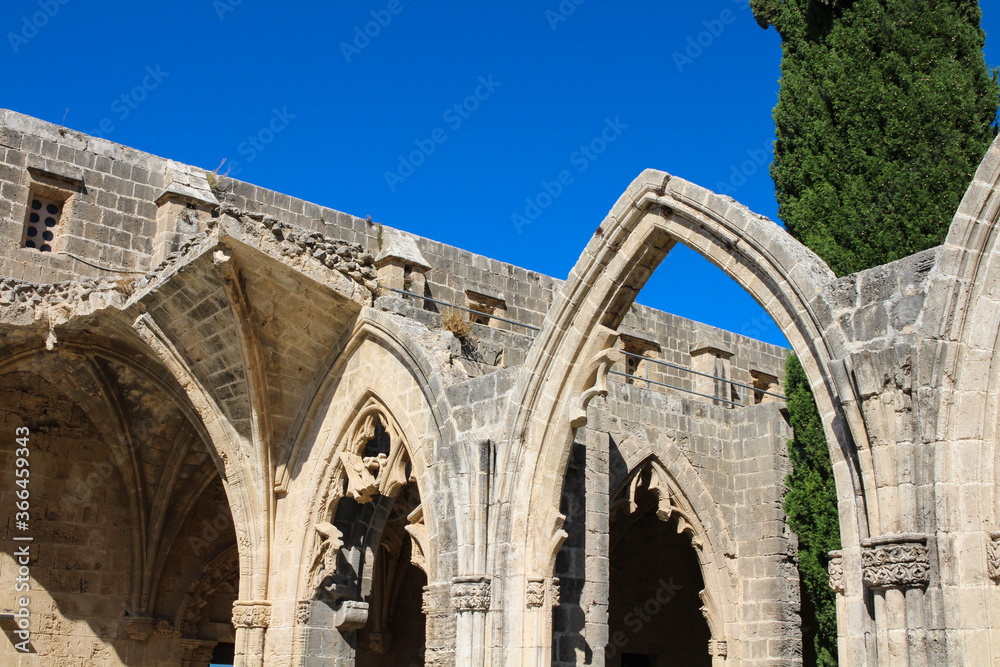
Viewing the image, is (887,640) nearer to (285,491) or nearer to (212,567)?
(285,491)

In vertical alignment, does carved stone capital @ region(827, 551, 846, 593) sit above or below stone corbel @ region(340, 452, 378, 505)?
below

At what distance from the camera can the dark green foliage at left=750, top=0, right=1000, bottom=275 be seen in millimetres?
Result: 6750

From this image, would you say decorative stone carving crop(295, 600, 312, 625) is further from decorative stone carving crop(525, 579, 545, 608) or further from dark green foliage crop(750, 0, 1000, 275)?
dark green foliage crop(750, 0, 1000, 275)

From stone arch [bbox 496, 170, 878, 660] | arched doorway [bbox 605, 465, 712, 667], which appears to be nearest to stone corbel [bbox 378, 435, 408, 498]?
stone arch [bbox 496, 170, 878, 660]

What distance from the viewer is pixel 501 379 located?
7262 mm

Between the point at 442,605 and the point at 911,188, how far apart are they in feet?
12.9

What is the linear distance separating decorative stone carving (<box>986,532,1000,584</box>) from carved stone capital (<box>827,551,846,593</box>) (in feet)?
2.56

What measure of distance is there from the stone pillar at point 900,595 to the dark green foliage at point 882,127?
2.51 meters

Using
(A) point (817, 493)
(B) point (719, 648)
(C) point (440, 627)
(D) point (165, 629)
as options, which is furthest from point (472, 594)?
(D) point (165, 629)

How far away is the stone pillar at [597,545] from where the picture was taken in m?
7.46

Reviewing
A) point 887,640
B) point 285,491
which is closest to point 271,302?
point 285,491

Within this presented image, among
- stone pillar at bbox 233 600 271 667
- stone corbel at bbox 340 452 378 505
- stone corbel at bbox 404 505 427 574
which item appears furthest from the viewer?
stone pillar at bbox 233 600 271 667

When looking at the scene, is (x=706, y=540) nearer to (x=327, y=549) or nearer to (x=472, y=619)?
(x=327, y=549)

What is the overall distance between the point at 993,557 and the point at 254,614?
226 inches
